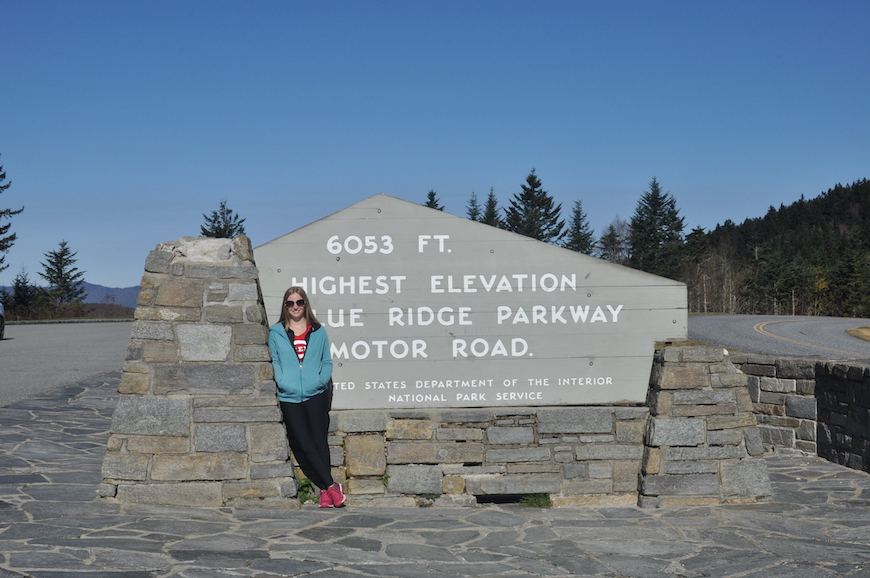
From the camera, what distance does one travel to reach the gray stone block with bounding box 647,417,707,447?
6.08m

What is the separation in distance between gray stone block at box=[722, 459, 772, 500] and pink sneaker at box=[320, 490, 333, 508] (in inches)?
121

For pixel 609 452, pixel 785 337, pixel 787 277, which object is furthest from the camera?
pixel 787 277

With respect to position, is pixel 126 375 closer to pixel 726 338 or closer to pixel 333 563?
pixel 333 563

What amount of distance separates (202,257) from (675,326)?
12.2ft

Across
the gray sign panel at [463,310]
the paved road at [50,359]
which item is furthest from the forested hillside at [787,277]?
the gray sign panel at [463,310]

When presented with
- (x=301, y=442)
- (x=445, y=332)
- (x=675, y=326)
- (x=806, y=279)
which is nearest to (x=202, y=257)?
(x=301, y=442)

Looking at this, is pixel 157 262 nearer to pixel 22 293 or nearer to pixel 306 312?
pixel 306 312

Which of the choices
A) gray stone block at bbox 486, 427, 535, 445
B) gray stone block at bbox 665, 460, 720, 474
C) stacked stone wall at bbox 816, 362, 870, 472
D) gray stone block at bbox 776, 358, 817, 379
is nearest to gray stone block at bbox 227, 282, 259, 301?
gray stone block at bbox 486, 427, 535, 445

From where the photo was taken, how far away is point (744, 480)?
243 inches

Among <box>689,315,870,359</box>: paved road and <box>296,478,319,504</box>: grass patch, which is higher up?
<box>689,315,870,359</box>: paved road

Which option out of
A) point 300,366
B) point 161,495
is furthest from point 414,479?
point 161,495

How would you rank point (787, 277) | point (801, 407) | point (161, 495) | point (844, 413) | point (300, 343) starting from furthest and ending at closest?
point (787, 277)
point (801, 407)
point (844, 413)
point (300, 343)
point (161, 495)

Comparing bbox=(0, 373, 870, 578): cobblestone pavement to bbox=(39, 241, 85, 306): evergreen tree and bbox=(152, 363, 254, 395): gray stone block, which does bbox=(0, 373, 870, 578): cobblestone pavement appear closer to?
bbox=(152, 363, 254, 395): gray stone block

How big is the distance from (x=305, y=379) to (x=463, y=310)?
4.46 feet
